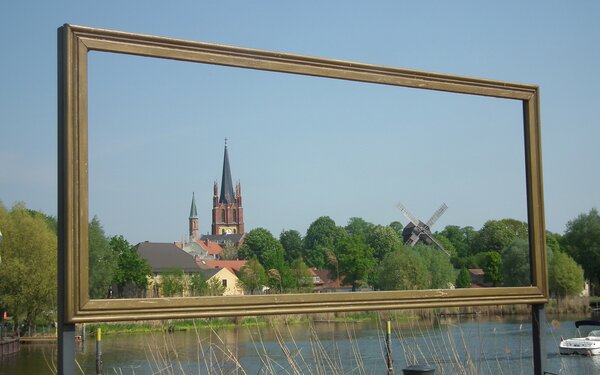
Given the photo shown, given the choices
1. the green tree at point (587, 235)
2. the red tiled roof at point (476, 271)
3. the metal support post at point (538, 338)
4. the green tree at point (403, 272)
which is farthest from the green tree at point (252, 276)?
the green tree at point (587, 235)

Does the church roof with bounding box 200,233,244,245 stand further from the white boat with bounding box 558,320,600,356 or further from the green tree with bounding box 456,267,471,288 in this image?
the white boat with bounding box 558,320,600,356

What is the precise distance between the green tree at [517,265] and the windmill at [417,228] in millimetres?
342

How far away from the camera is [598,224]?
39.8 metres

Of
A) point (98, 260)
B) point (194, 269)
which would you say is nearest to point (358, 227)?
point (194, 269)

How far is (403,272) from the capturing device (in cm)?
306

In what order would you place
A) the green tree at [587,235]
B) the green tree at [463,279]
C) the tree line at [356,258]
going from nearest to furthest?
the tree line at [356,258], the green tree at [463,279], the green tree at [587,235]

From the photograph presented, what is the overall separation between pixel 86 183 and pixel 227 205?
0.49 m

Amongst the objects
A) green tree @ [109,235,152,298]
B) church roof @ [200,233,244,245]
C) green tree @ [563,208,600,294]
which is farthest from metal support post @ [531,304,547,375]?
green tree @ [563,208,600,294]

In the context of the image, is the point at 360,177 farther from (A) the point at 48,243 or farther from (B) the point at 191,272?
(A) the point at 48,243

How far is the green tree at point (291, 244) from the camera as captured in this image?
2.87 meters

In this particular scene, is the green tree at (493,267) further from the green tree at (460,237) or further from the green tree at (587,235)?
the green tree at (587,235)

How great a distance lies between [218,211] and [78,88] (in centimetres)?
62

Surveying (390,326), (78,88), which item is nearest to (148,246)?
(78,88)

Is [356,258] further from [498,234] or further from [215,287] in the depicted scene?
[498,234]
